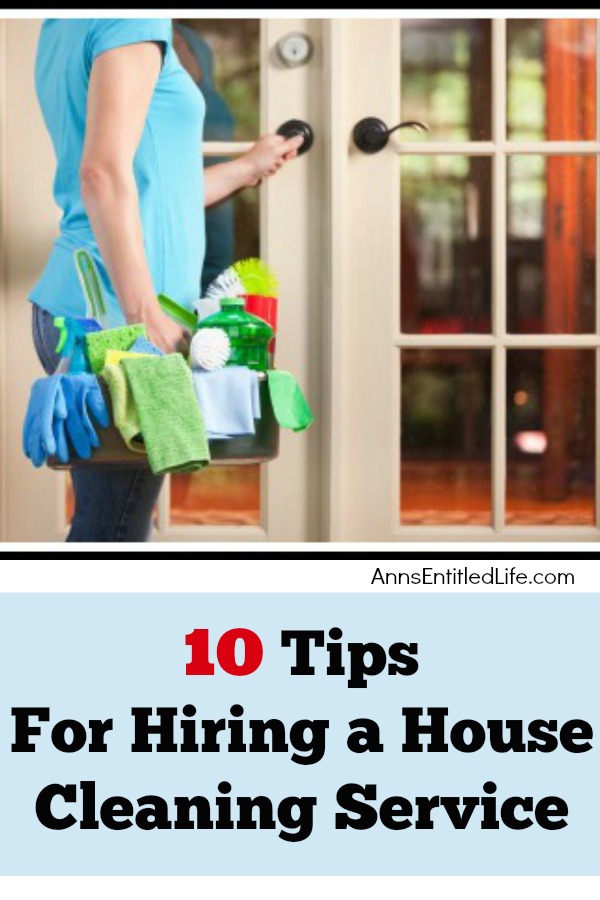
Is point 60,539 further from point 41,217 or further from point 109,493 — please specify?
point 41,217

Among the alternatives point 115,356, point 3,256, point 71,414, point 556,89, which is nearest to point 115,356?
point 115,356

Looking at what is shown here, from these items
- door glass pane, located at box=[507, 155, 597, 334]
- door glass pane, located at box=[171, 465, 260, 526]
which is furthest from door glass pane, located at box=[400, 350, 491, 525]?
door glass pane, located at box=[171, 465, 260, 526]

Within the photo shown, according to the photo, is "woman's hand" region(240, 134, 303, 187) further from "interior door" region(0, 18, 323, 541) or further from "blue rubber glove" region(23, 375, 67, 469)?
"blue rubber glove" region(23, 375, 67, 469)

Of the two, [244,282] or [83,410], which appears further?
[244,282]

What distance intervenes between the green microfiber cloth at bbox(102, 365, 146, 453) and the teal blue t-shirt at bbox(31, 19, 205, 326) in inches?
5.4

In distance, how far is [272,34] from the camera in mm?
2252

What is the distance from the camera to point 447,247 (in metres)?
2.30

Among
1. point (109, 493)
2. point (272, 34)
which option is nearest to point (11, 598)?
point (109, 493)

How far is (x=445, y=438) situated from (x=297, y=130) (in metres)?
0.59

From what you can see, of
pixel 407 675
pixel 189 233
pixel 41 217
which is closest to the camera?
pixel 407 675

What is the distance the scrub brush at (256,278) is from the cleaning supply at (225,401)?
0.73ft

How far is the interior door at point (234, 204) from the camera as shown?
225cm

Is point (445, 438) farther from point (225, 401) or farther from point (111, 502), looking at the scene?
point (111, 502)

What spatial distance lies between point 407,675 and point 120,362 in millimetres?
614
